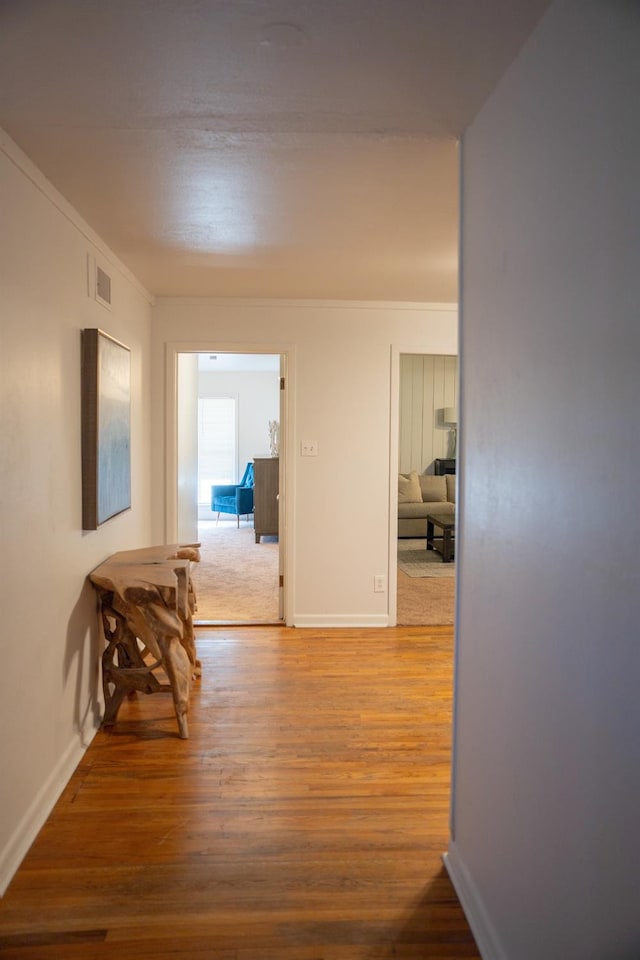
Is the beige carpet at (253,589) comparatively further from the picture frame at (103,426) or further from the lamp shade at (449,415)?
the lamp shade at (449,415)

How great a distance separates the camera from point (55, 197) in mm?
2568

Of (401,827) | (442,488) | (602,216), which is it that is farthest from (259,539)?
(602,216)

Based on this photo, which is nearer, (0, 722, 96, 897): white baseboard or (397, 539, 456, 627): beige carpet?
(0, 722, 96, 897): white baseboard

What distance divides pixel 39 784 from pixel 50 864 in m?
0.32

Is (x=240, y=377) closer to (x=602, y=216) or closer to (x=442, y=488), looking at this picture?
(x=442, y=488)

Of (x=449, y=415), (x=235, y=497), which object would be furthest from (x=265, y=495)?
(x=449, y=415)

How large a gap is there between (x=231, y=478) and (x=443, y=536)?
4.09 metres

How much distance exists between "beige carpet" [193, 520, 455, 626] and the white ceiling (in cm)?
285

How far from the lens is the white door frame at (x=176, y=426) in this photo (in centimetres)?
472

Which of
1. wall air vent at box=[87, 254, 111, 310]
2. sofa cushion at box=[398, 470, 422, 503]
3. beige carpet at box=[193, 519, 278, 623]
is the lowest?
beige carpet at box=[193, 519, 278, 623]

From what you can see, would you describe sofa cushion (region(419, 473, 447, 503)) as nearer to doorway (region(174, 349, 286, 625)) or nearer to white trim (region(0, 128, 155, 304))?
doorway (region(174, 349, 286, 625))

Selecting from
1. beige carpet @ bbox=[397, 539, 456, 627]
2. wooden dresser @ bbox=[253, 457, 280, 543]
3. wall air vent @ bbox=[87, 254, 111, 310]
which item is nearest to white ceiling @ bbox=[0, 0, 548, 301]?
wall air vent @ bbox=[87, 254, 111, 310]

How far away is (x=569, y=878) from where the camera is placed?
129 centimetres

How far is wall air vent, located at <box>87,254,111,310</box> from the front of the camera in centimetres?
309
